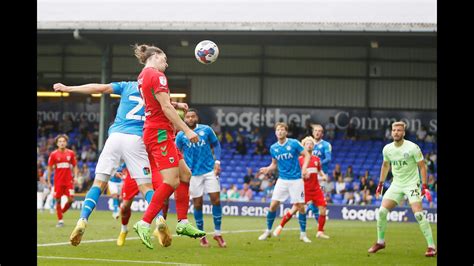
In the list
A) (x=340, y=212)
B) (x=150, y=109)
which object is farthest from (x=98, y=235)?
(x=340, y=212)

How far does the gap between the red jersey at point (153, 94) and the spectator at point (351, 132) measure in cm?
2831

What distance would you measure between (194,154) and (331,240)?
12.9 ft

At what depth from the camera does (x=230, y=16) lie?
3481cm

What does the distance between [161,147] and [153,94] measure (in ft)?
2.14

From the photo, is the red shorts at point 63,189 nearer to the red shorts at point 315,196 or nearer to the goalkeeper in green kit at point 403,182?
the red shorts at point 315,196

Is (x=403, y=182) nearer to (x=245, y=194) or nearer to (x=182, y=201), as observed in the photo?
(x=182, y=201)

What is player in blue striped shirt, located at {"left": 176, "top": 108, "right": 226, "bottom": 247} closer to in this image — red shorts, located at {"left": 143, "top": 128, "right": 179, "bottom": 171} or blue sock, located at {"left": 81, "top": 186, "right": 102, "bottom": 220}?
blue sock, located at {"left": 81, "top": 186, "right": 102, "bottom": 220}

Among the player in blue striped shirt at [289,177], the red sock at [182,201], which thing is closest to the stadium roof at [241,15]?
the player in blue striped shirt at [289,177]

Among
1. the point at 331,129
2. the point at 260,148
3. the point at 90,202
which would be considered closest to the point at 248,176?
the point at 260,148

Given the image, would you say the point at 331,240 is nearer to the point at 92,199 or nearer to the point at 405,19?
the point at 92,199

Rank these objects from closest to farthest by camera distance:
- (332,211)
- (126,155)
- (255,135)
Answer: (126,155) → (332,211) → (255,135)

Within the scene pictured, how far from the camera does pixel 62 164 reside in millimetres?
22078

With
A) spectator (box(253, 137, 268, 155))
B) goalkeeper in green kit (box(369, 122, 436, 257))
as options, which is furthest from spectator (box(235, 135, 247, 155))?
goalkeeper in green kit (box(369, 122, 436, 257))

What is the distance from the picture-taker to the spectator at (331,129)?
3822cm
